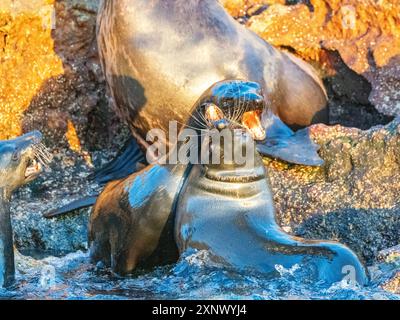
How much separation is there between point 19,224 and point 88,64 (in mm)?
1926

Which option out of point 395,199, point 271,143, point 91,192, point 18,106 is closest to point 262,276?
point 395,199

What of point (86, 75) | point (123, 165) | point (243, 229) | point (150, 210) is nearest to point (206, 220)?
point (243, 229)

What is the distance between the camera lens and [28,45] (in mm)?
9531

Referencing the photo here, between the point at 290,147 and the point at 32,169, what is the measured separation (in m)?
1.92

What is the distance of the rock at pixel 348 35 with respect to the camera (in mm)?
9391

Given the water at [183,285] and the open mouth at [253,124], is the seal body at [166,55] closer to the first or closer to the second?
the open mouth at [253,124]

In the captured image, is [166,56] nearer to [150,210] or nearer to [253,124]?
[253,124]

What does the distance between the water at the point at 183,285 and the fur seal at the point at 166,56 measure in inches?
77.3

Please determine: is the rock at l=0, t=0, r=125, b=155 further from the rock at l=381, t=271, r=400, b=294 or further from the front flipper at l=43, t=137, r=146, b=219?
the rock at l=381, t=271, r=400, b=294

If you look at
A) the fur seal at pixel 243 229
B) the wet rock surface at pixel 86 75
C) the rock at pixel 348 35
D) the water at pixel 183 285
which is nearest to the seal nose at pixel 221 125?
the fur seal at pixel 243 229

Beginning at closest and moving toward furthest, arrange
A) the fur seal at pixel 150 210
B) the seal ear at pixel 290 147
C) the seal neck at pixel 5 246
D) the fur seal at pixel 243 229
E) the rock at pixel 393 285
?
the rock at pixel 393 285 → the fur seal at pixel 243 229 → the seal neck at pixel 5 246 → the fur seal at pixel 150 210 → the seal ear at pixel 290 147

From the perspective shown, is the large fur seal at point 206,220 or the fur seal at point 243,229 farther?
the large fur seal at point 206,220
